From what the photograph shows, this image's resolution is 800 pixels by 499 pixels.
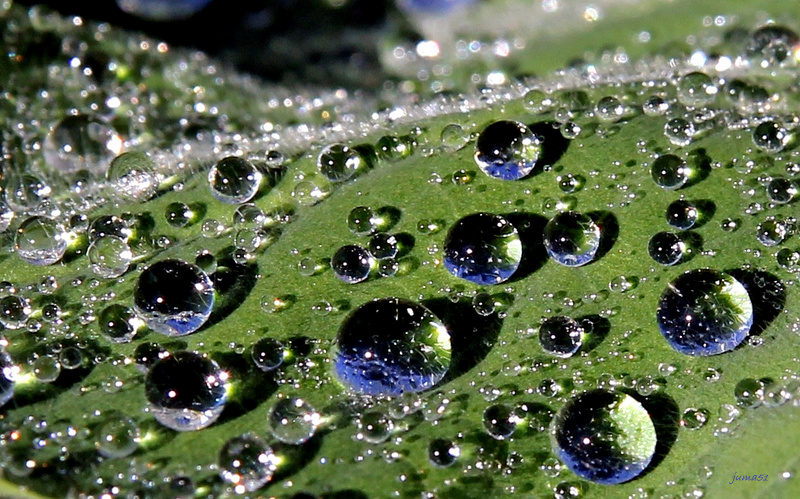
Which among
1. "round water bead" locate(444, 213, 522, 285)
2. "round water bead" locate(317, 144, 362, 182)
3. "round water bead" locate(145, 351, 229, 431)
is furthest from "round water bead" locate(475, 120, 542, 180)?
"round water bead" locate(145, 351, 229, 431)

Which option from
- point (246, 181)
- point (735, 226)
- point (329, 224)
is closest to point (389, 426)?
point (329, 224)

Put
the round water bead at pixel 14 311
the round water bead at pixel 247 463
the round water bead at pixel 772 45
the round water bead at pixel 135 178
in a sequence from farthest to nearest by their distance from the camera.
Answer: the round water bead at pixel 772 45 → the round water bead at pixel 135 178 → the round water bead at pixel 14 311 → the round water bead at pixel 247 463

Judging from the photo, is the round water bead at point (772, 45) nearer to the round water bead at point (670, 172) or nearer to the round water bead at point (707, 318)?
the round water bead at point (670, 172)

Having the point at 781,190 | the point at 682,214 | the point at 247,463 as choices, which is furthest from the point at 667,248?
the point at 247,463

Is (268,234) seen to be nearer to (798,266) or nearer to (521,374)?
(521,374)

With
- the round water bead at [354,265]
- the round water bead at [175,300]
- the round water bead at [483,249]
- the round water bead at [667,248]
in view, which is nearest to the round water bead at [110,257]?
Answer: the round water bead at [175,300]

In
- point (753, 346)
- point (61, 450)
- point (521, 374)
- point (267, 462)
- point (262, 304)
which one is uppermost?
point (753, 346)

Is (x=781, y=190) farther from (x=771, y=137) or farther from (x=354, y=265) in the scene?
(x=354, y=265)
